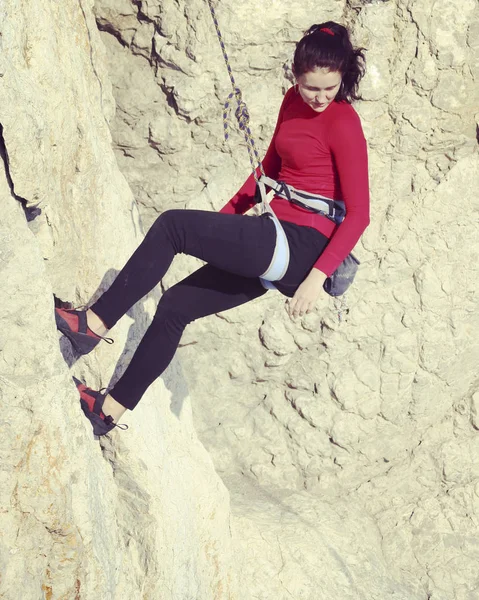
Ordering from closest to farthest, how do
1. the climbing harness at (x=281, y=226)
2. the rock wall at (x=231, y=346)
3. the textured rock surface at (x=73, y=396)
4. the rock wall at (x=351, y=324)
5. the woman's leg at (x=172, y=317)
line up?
the textured rock surface at (x=73, y=396) < the rock wall at (x=231, y=346) < the climbing harness at (x=281, y=226) < the woman's leg at (x=172, y=317) < the rock wall at (x=351, y=324)

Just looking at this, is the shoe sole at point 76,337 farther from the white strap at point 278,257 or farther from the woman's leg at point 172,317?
the white strap at point 278,257

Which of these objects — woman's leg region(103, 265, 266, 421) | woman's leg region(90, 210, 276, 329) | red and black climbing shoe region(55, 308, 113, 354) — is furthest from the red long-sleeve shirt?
red and black climbing shoe region(55, 308, 113, 354)

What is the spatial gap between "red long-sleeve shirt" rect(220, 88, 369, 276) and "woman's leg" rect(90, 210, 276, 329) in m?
0.21

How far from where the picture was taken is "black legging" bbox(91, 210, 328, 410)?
2998 mm

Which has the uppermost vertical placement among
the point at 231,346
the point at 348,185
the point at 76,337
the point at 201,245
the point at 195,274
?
the point at 348,185

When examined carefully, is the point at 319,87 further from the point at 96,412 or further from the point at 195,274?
the point at 96,412

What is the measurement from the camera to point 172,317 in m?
3.24

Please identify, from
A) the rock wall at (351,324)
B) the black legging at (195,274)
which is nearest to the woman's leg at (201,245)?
the black legging at (195,274)

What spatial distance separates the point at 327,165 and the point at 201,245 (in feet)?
1.92

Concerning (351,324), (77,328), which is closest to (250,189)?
(77,328)

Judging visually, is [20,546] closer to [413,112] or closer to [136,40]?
[136,40]

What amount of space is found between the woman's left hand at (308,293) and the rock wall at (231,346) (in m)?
0.88

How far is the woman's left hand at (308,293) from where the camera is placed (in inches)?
118

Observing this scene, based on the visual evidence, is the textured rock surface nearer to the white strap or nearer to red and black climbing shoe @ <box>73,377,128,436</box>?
red and black climbing shoe @ <box>73,377,128,436</box>
